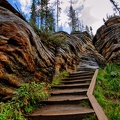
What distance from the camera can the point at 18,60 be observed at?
4734mm

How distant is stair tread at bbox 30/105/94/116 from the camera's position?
381 cm

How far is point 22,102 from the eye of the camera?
151 inches

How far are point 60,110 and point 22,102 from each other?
3.42ft

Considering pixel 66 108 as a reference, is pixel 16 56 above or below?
above

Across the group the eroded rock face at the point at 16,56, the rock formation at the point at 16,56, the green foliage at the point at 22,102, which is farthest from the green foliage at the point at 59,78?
the green foliage at the point at 22,102

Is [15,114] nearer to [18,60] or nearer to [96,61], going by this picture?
[18,60]

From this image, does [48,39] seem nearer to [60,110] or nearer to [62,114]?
[60,110]

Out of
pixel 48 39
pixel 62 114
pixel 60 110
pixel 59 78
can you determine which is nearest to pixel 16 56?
pixel 60 110

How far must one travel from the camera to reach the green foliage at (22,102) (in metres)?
3.27

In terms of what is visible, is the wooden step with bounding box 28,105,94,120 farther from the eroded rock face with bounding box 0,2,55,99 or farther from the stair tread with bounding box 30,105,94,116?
the eroded rock face with bounding box 0,2,55,99

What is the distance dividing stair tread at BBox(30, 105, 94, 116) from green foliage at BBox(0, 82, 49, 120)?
24 cm

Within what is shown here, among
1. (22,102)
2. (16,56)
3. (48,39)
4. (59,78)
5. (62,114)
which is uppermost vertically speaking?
(48,39)

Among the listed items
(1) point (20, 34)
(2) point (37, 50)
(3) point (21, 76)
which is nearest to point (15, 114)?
(3) point (21, 76)

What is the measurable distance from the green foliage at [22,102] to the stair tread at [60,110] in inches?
9.4
